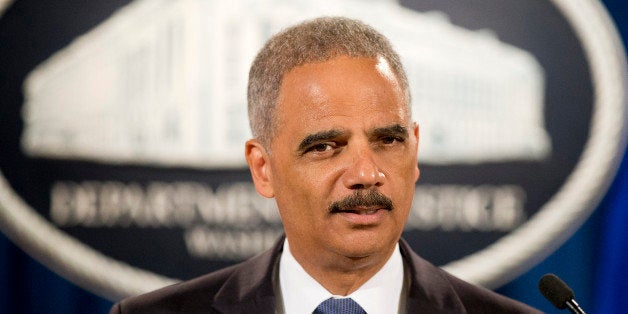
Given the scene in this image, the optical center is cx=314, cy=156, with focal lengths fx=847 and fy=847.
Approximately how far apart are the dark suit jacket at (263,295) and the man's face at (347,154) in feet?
0.51

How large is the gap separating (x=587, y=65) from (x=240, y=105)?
107cm

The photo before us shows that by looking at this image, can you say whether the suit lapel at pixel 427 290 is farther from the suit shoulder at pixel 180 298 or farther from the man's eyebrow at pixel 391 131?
the suit shoulder at pixel 180 298

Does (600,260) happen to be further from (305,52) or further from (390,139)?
(305,52)

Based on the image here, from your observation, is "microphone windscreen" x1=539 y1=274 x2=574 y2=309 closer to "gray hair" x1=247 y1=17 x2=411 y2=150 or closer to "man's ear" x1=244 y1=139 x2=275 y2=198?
"gray hair" x1=247 y1=17 x2=411 y2=150

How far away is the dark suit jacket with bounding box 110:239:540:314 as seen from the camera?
1766 mm

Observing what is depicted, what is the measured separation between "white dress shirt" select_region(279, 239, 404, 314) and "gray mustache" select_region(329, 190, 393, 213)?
202 mm

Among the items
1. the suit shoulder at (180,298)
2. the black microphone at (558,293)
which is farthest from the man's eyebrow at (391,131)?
the suit shoulder at (180,298)

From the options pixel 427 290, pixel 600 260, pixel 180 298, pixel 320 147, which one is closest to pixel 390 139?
pixel 320 147

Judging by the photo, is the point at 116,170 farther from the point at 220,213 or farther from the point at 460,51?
the point at 460,51

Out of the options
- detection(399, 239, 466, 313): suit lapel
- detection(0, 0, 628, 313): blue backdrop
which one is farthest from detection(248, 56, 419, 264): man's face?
detection(0, 0, 628, 313): blue backdrop

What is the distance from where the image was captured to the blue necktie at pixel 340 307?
5.57ft

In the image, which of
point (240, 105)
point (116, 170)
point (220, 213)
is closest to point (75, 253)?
point (116, 170)

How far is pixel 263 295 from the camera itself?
178cm

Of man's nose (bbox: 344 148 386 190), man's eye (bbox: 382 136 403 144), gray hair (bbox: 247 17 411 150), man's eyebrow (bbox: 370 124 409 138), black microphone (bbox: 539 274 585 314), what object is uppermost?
gray hair (bbox: 247 17 411 150)
